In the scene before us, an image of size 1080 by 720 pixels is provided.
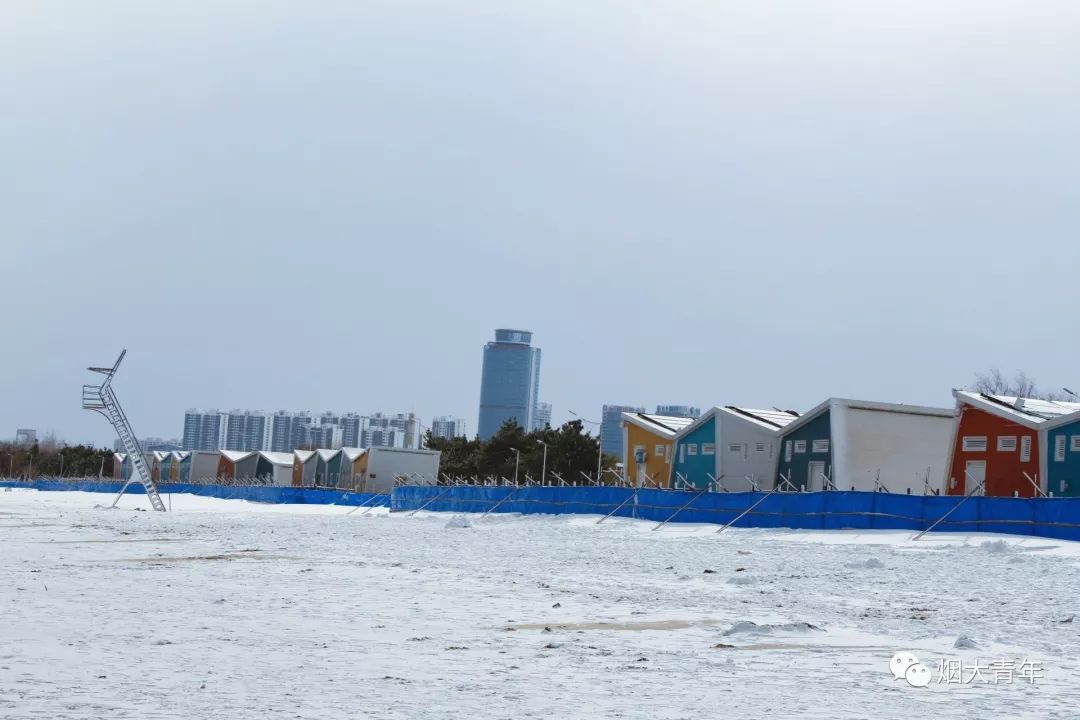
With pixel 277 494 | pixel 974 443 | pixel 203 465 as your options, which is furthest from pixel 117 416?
pixel 203 465

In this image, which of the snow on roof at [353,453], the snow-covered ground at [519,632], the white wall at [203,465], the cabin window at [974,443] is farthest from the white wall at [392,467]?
the snow-covered ground at [519,632]

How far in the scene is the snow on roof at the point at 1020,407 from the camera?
48562 mm

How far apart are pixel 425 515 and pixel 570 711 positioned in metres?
52.1

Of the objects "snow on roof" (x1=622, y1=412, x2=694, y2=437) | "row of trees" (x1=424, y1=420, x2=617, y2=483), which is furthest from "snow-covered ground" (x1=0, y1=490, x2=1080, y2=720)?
"row of trees" (x1=424, y1=420, x2=617, y2=483)

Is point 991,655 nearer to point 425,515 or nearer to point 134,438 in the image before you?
point 425,515

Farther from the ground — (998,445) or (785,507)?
(998,445)

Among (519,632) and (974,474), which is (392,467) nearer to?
(974,474)

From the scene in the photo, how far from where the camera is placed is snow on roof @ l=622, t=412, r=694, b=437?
70.5m

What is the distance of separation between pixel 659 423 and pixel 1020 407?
83.4 feet

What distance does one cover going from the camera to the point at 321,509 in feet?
274

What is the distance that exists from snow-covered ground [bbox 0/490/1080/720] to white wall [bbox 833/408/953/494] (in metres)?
24.1

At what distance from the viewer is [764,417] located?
6519cm

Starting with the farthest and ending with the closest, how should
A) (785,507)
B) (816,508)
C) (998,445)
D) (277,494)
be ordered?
1. (277,494)
2. (998,445)
3. (785,507)
4. (816,508)

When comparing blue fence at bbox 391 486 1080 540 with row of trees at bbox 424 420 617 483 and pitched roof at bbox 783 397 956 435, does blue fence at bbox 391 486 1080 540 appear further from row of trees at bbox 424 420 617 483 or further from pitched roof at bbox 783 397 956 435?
row of trees at bbox 424 420 617 483
